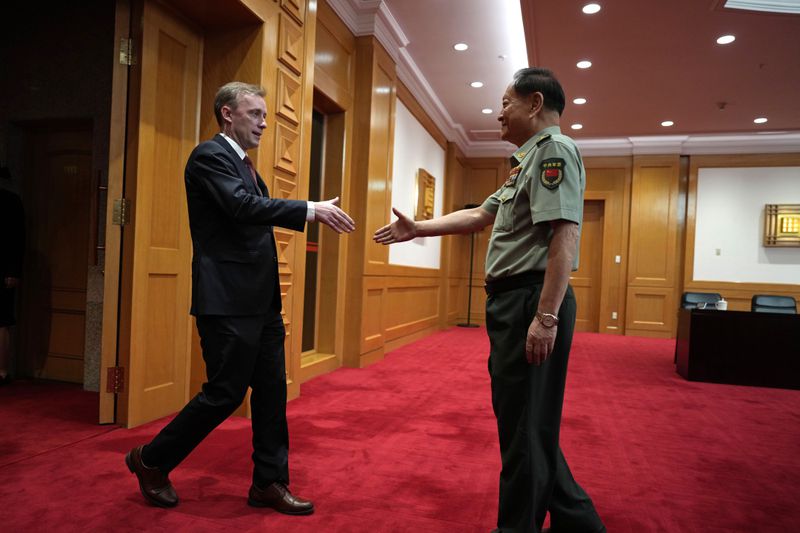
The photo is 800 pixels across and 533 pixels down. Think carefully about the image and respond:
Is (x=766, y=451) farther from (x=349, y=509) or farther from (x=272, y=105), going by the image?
(x=272, y=105)

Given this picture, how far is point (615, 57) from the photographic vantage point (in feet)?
17.7

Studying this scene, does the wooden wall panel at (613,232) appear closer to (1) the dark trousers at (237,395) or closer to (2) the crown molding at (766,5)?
(2) the crown molding at (766,5)

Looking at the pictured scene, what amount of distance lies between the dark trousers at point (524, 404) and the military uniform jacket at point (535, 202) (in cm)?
8

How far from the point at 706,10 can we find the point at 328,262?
3.69m

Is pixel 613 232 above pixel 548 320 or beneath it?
above

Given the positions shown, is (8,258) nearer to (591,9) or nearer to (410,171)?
(410,171)

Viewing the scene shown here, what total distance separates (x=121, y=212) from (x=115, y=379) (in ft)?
2.78

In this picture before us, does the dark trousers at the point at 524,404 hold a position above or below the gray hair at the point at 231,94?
below

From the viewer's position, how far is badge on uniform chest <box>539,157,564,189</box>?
1.46 m

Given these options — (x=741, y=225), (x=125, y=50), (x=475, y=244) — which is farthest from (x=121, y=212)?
(x=741, y=225)

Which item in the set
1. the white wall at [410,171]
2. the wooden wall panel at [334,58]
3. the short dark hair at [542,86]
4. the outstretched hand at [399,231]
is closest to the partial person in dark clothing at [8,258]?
the wooden wall panel at [334,58]

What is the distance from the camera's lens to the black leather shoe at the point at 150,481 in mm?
1922

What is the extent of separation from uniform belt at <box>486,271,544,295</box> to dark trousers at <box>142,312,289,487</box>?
2.67 feet

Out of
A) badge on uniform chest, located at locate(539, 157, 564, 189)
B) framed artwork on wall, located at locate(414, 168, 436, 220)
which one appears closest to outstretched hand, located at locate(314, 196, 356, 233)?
badge on uniform chest, located at locate(539, 157, 564, 189)
